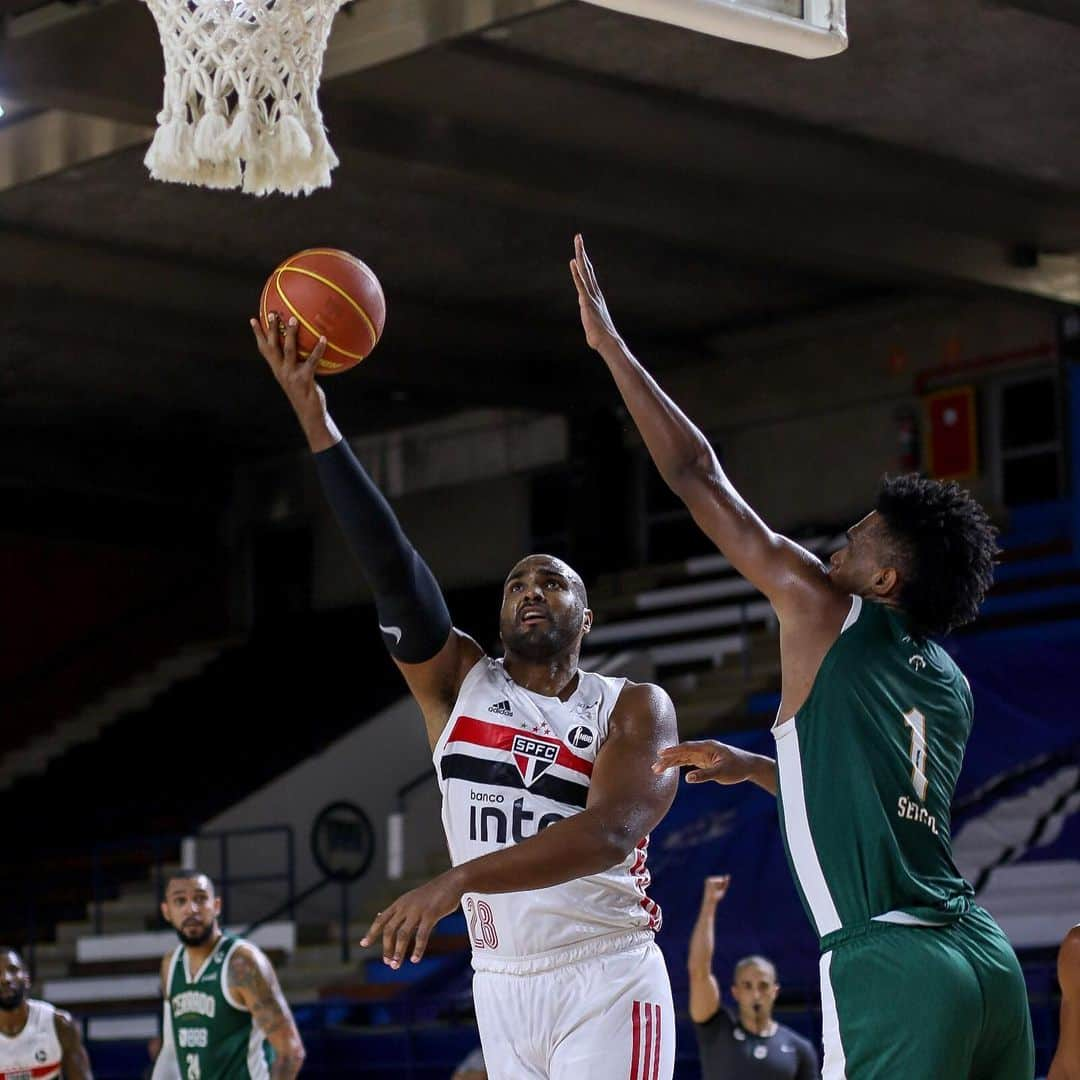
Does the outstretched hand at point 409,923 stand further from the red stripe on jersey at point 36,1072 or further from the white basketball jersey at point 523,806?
the red stripe on jersey at point 36,1072

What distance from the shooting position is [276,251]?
14914 mm

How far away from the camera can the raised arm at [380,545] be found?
4750 millimetres

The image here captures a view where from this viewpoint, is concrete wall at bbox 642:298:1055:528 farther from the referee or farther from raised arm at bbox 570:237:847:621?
raised arm at bbox 570:237:847:621

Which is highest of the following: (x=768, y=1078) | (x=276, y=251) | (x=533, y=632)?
(x=276, y=251)

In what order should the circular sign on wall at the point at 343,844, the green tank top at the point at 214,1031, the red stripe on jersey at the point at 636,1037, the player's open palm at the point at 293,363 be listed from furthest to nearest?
the circular sign on wall at the point at 343,844 → the green tank top at the point at 214,1031 → the red stripe on jersey at the point at 636,1037 → the player's open palm at the point at 293,363

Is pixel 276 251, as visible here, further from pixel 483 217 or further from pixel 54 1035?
pixel 54 1035

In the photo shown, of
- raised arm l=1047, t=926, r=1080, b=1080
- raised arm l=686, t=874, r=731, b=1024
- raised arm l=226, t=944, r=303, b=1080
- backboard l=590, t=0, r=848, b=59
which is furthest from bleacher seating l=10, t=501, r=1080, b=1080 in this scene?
raised arm l=1047, t=926, r=1080, b=1080

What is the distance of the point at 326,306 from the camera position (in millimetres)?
4996

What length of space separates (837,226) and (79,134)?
5.17 m

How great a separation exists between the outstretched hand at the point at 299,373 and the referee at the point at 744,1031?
15.4 feet

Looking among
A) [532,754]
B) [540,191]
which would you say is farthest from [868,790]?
[540,191]

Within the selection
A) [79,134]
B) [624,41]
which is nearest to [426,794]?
[79,134]

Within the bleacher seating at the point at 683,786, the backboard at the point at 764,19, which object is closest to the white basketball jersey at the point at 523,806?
the backboard at the point at 764,19

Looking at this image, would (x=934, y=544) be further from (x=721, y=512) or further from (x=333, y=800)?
(x=333, y=800)
